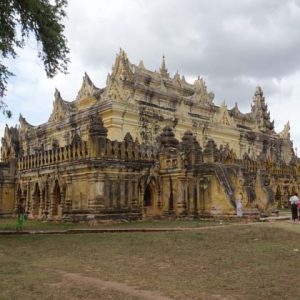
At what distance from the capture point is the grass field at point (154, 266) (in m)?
7.23

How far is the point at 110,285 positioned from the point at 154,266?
6.48ft

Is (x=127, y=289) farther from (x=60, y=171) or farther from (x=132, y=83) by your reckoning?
(x=132, y=83)

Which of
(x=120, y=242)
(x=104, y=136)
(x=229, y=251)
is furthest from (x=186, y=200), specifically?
(x=229, y=251)

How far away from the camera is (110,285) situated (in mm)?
7762

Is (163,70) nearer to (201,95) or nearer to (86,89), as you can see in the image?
(201,95)

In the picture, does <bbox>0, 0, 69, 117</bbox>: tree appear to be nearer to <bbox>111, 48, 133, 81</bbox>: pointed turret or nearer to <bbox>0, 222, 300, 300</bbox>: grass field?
<bbox>0, 222, 300, 300</bbox>: grass field

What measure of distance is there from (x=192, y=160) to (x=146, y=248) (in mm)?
11849

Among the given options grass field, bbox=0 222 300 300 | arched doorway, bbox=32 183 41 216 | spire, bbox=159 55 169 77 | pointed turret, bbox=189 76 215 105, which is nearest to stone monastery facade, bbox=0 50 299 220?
arched doorway, bbox=32 183 41 216

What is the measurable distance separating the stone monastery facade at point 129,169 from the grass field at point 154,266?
6.71m

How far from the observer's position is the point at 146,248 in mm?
12125

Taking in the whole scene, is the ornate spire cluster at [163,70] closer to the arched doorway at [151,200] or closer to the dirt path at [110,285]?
the arched doorway at [151,200]

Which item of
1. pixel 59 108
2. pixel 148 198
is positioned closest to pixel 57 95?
pixel 59 108

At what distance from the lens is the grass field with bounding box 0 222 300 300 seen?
7.23 meters

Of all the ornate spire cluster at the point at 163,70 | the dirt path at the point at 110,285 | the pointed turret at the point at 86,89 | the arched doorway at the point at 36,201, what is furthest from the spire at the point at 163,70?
the dirt path at the point at 110,285
